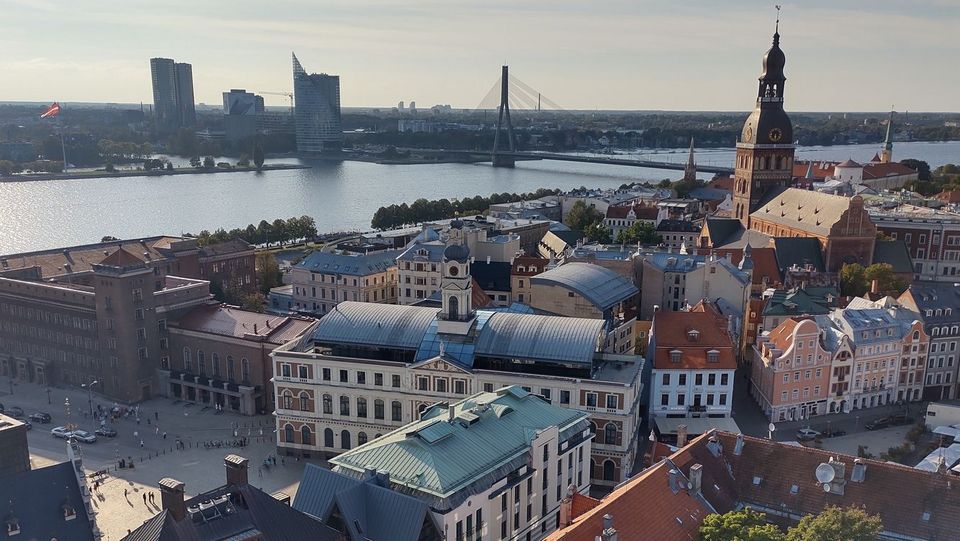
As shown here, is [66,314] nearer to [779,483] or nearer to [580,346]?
[580,346]

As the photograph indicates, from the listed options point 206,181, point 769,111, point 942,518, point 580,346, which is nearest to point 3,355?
point 580,346

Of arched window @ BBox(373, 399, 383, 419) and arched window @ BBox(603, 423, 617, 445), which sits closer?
arched window @ BBox(603, 423, 617, 445)

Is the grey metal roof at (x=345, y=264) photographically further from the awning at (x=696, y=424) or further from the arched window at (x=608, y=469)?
the arched window at (x=608, y=469)

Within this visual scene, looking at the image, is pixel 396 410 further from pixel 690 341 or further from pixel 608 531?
pixel 608 531

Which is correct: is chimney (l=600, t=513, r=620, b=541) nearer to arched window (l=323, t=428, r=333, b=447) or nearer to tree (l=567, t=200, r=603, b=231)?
arched window (l=323, t=428, r=333, b=447)

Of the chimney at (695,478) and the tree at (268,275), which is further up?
the chimney at (695,478)

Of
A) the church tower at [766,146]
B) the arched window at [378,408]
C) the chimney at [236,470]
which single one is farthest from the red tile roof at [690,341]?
the church tower at [766,146]

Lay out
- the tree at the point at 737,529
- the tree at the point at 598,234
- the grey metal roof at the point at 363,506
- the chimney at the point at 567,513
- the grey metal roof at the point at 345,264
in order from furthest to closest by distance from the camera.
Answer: the tree at the point at 598,234, the grey metal roof at the point at 345,264, the chimney at the point at 567,513, the grey metal roof at the point at 363,506, the tree at the point at 737,529

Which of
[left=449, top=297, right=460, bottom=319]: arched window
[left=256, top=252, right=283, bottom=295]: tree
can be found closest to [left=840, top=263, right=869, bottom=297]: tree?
[left=449, top=297, right=460, bottom=319]: arched window
